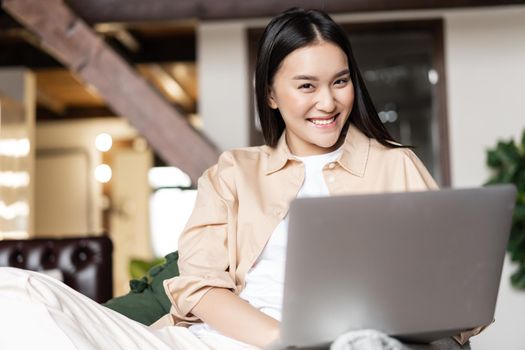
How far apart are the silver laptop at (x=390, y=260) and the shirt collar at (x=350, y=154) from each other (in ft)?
1.56

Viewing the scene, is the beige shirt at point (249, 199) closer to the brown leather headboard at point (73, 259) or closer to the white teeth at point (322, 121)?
the white teeth at point (322, 121)

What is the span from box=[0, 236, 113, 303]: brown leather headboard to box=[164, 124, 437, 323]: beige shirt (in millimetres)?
1176

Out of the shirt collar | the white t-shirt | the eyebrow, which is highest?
the eyebrow

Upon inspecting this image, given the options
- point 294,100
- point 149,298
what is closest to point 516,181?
point 149,298

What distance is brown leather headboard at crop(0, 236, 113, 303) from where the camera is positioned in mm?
2838

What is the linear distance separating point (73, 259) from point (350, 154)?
1437mm

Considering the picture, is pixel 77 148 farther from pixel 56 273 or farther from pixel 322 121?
pixel 322 121

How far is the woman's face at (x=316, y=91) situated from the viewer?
1.66 metres

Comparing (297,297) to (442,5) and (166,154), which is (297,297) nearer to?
(166,154)

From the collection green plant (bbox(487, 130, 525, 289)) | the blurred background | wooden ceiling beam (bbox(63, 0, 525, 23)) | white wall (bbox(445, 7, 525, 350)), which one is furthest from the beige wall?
green plant (bbox(487, 130, 525, 289))

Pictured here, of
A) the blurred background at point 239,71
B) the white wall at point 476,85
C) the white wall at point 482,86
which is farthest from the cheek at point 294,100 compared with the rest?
the white wall at point 482,86

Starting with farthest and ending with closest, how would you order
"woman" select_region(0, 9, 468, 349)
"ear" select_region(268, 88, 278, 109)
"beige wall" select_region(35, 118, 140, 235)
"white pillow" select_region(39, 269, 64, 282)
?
"beige wall" select_region(35, 118, 140, 235)
"white pillow" select_region(39, 269, 64, 282)
"ear" select_region(268, 88, 278, 109)
"woman" select_region(0, 9, 468, 349)

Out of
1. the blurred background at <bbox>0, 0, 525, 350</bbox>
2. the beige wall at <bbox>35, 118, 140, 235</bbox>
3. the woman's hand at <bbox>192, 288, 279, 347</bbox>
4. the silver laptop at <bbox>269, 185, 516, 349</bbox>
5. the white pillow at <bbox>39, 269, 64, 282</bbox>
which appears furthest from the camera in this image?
the beige wall at <bbox>35, 118, 140, 235</bbox>

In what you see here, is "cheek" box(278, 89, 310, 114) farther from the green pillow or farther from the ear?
the green pillow
